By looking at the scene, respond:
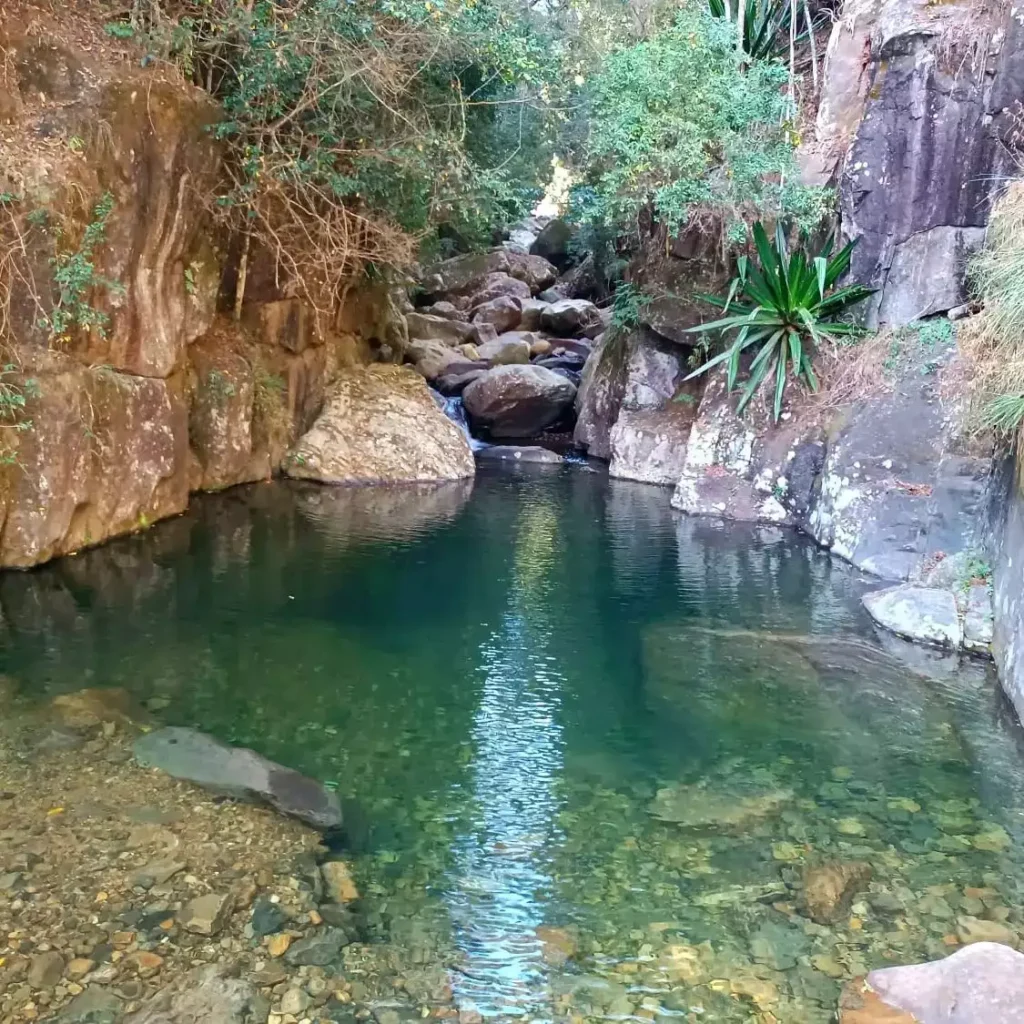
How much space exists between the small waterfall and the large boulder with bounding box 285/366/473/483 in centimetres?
195

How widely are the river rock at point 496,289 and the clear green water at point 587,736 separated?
14.9m

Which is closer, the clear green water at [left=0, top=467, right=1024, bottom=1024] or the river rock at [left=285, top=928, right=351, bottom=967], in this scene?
the river rock at [left=285, top=928, right=351, bottom=967]

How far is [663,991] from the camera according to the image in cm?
346

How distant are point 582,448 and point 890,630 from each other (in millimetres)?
9548

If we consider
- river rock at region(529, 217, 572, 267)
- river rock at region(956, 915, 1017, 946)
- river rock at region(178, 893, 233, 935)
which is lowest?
river rock at region(178, 893, 233, 935)

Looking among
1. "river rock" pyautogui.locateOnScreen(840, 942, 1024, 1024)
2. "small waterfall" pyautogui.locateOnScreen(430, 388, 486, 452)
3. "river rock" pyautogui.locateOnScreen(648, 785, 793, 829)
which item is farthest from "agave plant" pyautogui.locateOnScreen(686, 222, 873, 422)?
"river rock" pyautogui.locateOnScreen(840, 942, 1024, 1024)

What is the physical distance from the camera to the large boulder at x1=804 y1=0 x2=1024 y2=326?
11.2m

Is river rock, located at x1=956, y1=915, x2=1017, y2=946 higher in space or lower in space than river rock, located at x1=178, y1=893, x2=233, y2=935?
higher

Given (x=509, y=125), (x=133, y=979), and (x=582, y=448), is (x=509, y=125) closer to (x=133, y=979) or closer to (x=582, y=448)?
(x=582, y=448)

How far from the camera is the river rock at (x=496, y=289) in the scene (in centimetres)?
2402

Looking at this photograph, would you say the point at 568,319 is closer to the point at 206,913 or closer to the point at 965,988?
the point at 206,913

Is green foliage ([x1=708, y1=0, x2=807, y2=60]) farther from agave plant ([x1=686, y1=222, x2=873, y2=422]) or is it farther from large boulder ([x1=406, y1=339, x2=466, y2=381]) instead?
large boulder ([x1=406, y1=339, x2=466, y2=381])

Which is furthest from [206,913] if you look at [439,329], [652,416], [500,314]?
[500,314]

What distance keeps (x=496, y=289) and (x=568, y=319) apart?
10.1 ft
